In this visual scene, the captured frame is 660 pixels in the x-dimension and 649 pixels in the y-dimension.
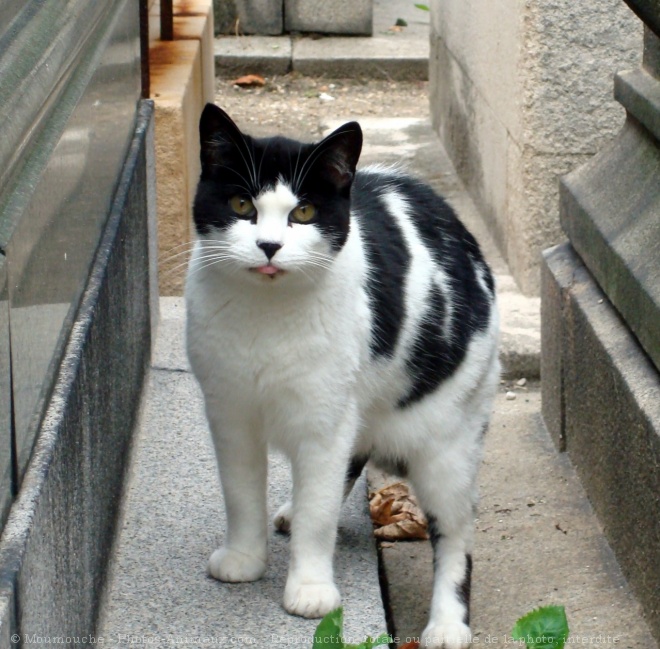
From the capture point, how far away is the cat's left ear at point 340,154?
2.37 metres

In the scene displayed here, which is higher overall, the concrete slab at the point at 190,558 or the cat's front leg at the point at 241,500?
the cat's front leg at the point at 241,500

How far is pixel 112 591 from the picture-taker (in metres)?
2.59

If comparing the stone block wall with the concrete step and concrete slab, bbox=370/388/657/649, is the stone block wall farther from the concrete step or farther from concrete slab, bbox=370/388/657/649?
concrete slab, bbox=370/388/657/649

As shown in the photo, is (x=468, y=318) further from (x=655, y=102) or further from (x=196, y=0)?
(x=196, y=0)

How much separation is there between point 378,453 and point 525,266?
2162 millimetres

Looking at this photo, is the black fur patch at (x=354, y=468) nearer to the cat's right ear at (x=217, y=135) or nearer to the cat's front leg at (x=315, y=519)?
the cat's front leg at (x=315, y=519)

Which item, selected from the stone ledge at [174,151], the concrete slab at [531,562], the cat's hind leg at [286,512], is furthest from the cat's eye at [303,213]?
the stone ledge at [174,151]

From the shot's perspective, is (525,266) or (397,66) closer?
(525,266)

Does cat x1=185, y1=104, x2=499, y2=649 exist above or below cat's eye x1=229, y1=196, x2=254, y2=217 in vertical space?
below

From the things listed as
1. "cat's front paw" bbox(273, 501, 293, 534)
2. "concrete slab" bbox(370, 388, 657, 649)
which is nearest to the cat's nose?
"cat's front paw" bbox(273, 501, 293, 534)

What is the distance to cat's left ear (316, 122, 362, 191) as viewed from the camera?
7.77 ft

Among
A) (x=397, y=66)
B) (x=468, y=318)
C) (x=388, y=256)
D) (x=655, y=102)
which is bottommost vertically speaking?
(x=397, y=66)

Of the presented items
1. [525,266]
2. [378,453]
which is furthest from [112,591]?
[525,266]

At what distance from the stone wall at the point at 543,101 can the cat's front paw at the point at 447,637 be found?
2.33 metres
